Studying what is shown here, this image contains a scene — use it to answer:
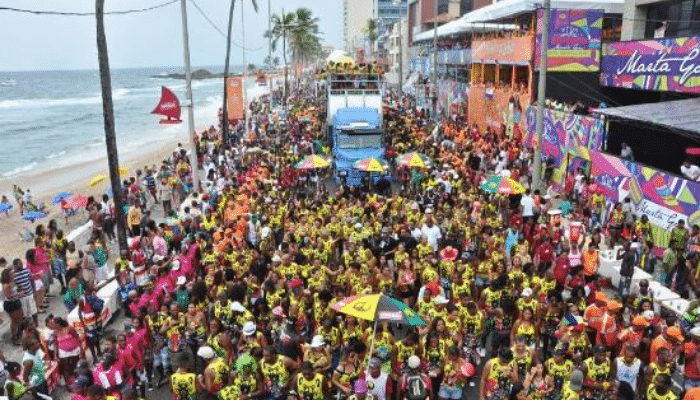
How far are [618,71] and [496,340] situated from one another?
18224 millimetres

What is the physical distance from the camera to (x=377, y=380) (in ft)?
25.9

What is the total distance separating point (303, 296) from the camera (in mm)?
10070

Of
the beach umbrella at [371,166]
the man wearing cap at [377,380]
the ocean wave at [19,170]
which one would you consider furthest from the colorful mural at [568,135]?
the ocean wave at [19,170]

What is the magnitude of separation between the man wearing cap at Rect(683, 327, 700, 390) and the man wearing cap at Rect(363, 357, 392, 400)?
4121mm

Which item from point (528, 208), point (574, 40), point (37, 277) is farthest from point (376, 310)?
point (574, 40)

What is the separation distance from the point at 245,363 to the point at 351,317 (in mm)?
1737

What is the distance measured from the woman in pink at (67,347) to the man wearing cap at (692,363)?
919cm

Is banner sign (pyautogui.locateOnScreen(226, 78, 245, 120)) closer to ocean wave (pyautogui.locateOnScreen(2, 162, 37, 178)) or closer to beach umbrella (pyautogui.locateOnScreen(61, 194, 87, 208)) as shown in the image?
beach umbrella (pyautogui.locateOnScreen(61, 194, 87, 208))

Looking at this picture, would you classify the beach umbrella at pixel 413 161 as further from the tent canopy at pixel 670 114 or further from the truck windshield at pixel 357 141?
the tent canopy at pixel 670 114

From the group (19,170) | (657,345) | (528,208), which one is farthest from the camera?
(19,170)

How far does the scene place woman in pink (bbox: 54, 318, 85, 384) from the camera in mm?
9836

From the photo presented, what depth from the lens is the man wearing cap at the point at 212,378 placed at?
8.09m

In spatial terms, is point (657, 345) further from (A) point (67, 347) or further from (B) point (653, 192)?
(B) point (653, 192)

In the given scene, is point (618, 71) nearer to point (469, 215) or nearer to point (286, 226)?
point (469, 215)
